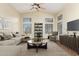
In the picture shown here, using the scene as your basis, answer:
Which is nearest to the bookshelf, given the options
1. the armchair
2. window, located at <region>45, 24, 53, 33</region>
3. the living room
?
the living room

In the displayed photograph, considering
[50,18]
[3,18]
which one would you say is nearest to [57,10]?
[50,18]

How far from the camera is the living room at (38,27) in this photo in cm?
325

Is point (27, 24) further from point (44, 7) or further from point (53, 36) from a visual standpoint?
point (53, 36)

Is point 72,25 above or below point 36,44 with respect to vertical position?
above

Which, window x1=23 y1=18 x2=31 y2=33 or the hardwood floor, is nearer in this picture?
the hardwood floor

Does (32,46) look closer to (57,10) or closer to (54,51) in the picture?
(54,51)

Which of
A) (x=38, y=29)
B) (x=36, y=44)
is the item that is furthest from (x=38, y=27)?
(x=36, y=44)

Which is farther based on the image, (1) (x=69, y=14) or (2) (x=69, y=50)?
(1) (x=69, y=14)

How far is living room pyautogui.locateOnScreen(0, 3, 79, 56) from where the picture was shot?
3250 millimetres

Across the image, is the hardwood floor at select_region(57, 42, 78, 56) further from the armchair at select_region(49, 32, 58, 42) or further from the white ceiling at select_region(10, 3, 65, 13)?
the white ceiling at select_region(10, 3, 65, 13)

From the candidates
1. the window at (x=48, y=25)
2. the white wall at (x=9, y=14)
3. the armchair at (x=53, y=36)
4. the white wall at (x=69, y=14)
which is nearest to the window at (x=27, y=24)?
the white wall at (x=9, y=14)

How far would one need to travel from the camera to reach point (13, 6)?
327 centimetres

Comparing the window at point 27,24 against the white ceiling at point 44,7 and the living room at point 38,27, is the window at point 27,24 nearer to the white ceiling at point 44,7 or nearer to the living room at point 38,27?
the living room at point 38,27

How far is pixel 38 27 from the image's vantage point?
11.5ft
